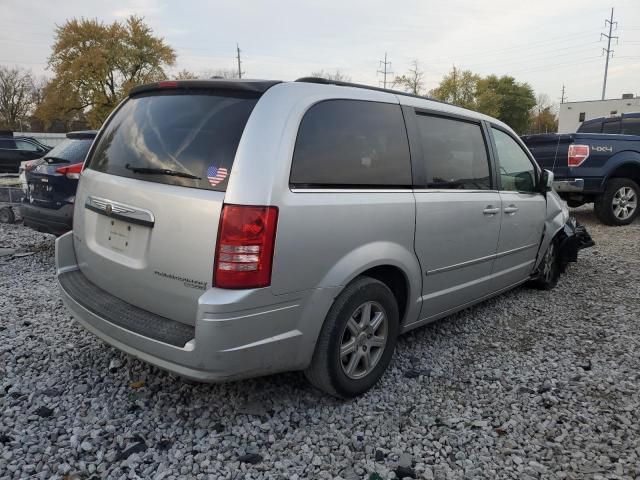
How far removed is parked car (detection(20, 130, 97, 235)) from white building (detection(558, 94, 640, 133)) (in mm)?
46788

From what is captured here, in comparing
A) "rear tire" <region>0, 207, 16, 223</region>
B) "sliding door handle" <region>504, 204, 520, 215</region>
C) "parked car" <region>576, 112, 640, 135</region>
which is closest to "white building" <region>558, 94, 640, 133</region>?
"parked car" <region>576, 112, 640, 135</region>

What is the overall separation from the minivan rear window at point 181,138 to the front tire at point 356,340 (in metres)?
0.96

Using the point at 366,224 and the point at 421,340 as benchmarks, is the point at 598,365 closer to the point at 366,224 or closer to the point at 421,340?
the point at 421,340

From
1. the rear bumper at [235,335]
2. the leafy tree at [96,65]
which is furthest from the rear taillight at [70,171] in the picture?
the leafy tree at [96,65]

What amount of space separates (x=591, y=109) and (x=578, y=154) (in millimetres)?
45767

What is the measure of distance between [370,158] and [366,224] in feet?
1.38

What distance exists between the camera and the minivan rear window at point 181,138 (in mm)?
2328

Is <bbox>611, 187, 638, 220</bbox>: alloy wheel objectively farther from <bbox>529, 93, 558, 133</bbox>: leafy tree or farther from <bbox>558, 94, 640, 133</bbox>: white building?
<bbox>529, 93, 558, 133</bbox>: leafy tree

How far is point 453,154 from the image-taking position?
348 cm

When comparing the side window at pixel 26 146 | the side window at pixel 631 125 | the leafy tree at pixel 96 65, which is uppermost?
the leafy tree at pixel 96 65

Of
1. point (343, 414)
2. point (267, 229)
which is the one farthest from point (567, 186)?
point (267, 229)

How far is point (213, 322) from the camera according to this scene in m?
2.16

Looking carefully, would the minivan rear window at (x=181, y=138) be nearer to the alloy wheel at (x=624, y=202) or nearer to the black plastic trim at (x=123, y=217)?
the black plastic trim at (x=123, y=217)

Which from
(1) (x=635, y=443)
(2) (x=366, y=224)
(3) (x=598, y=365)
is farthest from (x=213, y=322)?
(3) (x=598, y=365)
